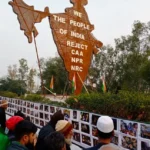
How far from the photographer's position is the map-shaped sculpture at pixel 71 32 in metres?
13.8

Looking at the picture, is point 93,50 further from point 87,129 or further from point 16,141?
point 16,141

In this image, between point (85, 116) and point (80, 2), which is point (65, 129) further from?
point (80, 2)

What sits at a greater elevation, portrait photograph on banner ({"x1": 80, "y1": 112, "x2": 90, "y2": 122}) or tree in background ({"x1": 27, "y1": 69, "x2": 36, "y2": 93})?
tree in background ({"x1": 27, "y1": 69, "x2": 36, "y2": 93})

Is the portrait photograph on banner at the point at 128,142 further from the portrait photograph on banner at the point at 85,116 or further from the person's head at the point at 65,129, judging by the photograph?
the person's head at the point at 65,129

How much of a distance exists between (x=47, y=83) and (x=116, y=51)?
47.1 feet

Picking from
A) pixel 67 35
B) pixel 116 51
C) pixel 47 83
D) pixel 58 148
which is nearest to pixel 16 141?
pixel 58 148

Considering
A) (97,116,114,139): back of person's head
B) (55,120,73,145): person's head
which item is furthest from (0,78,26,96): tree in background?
(97,116,114,139): back of person's head

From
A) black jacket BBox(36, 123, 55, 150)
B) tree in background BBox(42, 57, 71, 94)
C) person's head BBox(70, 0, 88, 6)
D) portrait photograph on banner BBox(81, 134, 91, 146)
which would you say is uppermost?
person's head BBox(70, 0, 88, 6)

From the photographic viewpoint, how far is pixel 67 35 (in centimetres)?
1498

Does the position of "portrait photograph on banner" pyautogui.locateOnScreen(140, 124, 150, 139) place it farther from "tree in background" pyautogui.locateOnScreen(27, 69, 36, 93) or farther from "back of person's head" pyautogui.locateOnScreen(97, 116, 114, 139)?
"tree in background" pyautogui.locateOnScreen(27, 69, 36, 93)

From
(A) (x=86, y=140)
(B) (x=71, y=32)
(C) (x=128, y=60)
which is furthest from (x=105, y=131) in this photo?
(C) (x=128, y=60)

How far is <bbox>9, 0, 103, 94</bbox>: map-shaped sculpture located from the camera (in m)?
13.8

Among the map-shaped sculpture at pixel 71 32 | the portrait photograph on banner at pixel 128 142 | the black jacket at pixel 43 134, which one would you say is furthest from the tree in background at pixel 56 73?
the black jacket at pixel 43 134

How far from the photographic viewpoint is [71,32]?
15.2m
